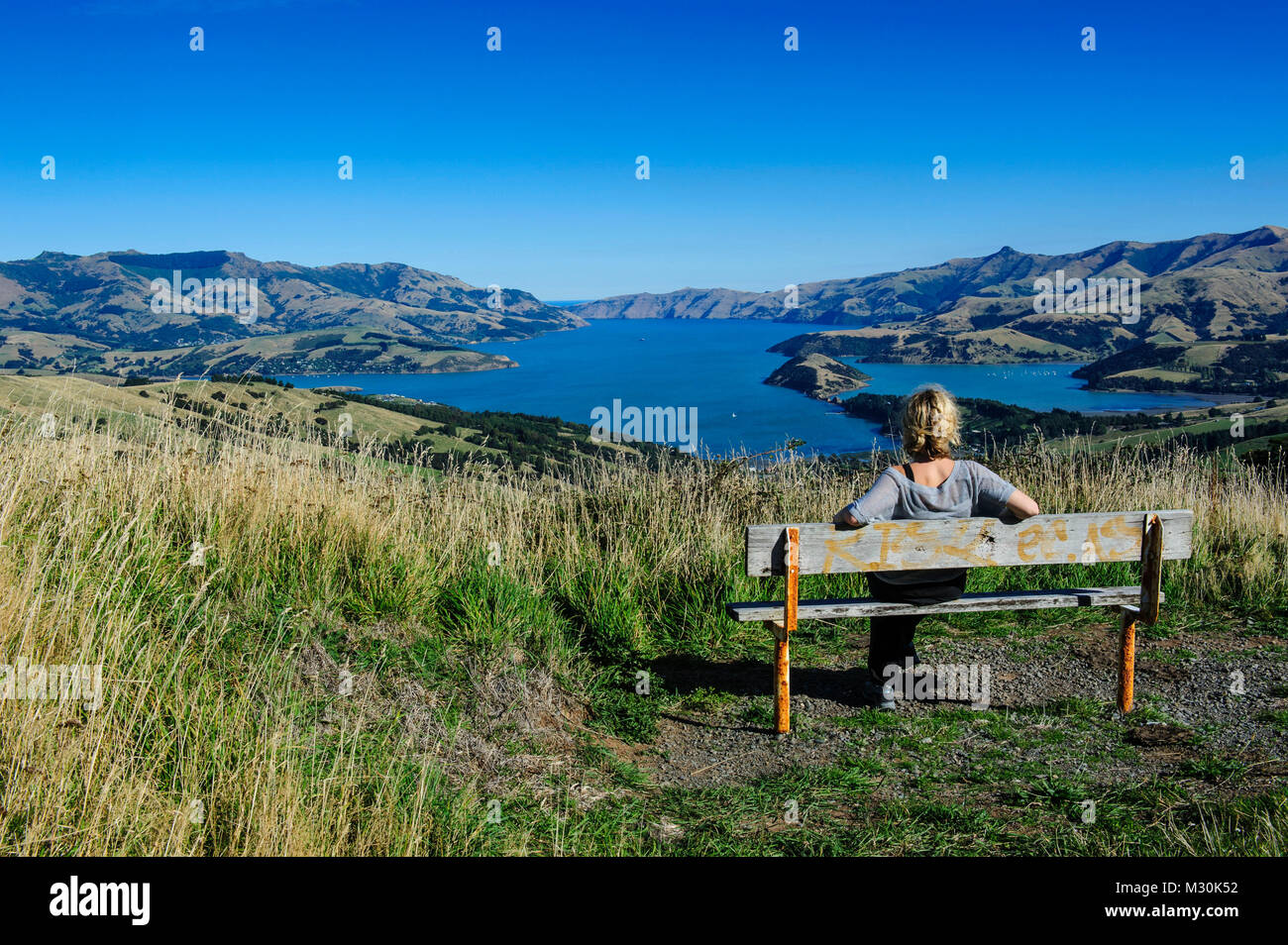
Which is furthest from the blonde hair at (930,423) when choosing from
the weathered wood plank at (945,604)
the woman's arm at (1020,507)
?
the weathered wood plank at (945,604)

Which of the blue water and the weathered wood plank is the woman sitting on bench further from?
the blue water

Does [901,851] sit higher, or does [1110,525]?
[1110,525]

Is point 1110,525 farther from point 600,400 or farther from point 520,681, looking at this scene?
point 600,400

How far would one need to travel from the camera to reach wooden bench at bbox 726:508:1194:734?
13.1ft

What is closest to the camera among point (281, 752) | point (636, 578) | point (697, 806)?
point (281, 752)

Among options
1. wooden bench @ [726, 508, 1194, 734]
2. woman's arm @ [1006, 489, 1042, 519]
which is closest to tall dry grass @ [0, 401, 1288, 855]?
wooden bench @ [726, 508, 1194, 734]

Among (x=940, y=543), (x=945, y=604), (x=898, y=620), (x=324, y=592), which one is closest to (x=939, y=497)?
(x=940, y=543)

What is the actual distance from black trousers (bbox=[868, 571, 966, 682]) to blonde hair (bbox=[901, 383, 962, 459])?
28.4 inches

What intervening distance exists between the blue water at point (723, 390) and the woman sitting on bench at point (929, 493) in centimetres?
5259

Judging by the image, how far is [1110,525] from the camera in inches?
166

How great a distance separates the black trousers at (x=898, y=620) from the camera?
4234mm

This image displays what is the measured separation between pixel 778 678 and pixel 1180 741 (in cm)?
198
